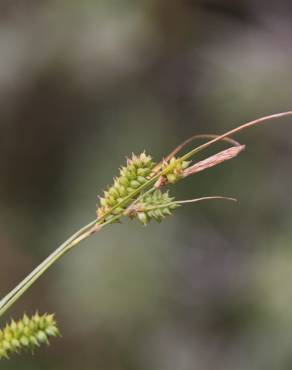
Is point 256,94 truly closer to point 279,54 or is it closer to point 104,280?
point 279,54

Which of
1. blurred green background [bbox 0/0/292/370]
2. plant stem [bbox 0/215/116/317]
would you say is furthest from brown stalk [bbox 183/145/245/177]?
blurred green background [bbox 0/0/292/370]

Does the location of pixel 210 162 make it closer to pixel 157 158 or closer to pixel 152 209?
pixel 152 209

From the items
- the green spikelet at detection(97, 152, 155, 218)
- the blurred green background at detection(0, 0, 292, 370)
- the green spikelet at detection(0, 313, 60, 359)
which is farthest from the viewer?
the blurred green background at detection(0, 0, 292, 370)

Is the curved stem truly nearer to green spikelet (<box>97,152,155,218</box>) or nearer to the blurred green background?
green spikelet (<box>97,152,155,218</box>)

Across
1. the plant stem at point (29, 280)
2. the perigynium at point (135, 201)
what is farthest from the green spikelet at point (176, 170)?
the plant stem at point (29, 280)

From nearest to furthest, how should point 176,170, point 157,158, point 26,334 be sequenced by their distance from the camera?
point 26,334, point 176,170, point 157,158

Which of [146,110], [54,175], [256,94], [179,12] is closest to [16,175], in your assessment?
[54,175]

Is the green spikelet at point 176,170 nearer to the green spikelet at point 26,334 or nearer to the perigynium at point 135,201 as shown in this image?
the perigynium at point 135,201

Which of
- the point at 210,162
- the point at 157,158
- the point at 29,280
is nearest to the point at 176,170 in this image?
the point at 210,162
